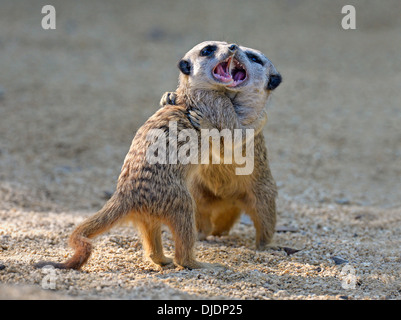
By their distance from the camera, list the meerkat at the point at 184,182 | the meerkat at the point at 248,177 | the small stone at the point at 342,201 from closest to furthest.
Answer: the meerkat at the point at 184,182
the meerkat at the point at 248,177
the small stone at the point at 342,201

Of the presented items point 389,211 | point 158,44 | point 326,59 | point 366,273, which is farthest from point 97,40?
point 366,273

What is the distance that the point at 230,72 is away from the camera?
14.2 ft

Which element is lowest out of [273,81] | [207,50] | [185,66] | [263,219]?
[263,219]

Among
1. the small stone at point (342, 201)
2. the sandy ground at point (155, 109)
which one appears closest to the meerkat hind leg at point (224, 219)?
the sandy ground at point (155, 109)

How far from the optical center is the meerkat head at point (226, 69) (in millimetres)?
A: 4125

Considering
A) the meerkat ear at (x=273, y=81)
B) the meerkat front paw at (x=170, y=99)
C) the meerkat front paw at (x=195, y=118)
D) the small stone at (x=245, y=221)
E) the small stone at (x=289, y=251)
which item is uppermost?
the meerkat ear at (x=273, y=81)

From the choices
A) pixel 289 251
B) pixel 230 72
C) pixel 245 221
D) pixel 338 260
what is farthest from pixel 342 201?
pixel 230 72

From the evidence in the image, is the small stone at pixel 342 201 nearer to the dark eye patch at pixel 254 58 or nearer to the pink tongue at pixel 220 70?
the dark eye patch at pixel 254 58

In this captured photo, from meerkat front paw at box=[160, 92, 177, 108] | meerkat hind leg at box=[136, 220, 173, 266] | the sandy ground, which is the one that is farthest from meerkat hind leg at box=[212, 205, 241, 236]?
meerkat front paw at box=[160, 92, 177, 108]

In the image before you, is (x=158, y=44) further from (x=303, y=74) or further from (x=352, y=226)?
(x=352, y=226)

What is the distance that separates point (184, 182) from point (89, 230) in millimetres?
705

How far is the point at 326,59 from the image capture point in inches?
408

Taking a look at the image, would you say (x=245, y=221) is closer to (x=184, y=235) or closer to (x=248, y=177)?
(x=248, y=177)
